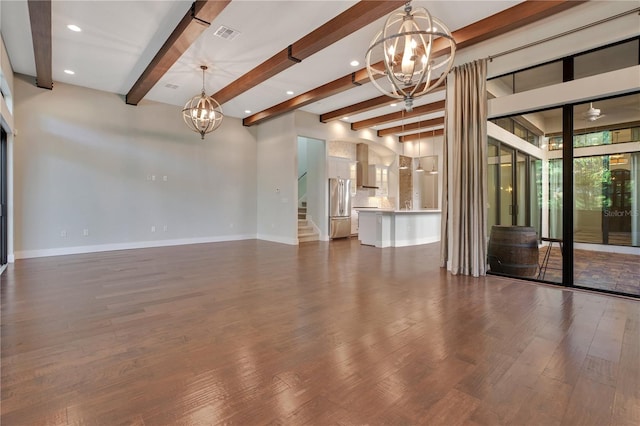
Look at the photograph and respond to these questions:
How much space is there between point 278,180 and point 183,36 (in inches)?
205

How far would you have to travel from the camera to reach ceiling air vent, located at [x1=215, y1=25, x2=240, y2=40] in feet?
15.1

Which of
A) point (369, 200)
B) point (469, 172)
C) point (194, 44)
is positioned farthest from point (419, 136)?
point (194, 44)

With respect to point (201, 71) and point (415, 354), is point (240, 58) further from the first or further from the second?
point (415, 354)

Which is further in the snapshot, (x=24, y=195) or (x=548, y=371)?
(x=24, y=195)

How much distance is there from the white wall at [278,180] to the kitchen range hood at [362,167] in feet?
9.77

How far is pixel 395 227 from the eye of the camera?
8.23 metres

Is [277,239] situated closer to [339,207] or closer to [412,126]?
[339,207]

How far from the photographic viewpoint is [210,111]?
245 inches

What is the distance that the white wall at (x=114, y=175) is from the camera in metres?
6.47

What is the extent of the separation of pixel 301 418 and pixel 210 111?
19.5 ft

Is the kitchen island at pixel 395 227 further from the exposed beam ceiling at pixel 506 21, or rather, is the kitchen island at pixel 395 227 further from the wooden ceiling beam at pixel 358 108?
the exposed beam ceiling at pixel 506 21

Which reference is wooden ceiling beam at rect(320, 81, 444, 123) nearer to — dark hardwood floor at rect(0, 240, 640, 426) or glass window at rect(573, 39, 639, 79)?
glass window at rect(573, 39, 639, 79)

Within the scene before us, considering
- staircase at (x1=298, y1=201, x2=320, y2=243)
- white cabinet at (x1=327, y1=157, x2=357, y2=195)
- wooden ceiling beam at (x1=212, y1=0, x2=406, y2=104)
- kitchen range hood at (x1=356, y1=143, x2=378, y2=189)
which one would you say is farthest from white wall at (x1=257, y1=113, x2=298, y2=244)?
kitchen range hood at (x1=356, y1=143, x2=378, y2=189)

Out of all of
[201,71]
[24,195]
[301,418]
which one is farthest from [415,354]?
[24,195]
